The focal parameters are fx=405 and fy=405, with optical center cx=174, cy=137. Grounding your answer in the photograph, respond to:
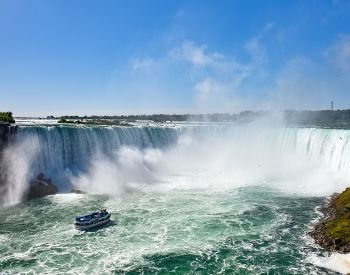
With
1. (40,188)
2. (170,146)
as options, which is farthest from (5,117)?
(170,146)

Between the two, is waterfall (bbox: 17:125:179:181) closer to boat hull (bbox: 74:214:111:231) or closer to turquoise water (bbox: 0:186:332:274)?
turquoise water (bbox: 0:186:332:274)

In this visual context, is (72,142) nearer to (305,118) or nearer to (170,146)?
(170,146)

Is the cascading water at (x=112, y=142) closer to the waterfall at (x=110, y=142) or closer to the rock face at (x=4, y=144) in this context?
Answer: the waterfall at (x=110, y=142)

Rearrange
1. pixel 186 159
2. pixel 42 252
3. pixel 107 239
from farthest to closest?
pixel 186 159 → pixel 107 239 → pixel 42 252

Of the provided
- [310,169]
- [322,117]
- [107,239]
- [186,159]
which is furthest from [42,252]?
[322,117]

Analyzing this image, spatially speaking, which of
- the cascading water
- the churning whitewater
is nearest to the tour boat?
the churning whitewater

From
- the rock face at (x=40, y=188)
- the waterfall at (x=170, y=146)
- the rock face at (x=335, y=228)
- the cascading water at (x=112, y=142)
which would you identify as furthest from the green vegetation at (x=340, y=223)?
the rock face at (x=40, y=188)

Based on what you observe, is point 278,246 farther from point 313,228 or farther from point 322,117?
point 322,117
